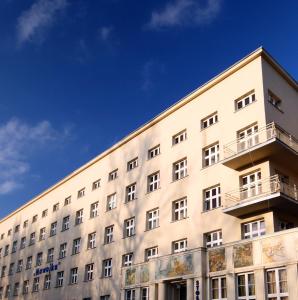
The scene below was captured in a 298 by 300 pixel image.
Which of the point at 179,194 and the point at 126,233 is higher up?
the point at 179,194

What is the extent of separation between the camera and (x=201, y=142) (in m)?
27.2

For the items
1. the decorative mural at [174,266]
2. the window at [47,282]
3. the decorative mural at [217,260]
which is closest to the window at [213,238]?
the decorative mural at [174,266]

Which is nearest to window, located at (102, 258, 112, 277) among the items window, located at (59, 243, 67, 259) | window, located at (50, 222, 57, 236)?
window, located at (59, 243, 67, 259)

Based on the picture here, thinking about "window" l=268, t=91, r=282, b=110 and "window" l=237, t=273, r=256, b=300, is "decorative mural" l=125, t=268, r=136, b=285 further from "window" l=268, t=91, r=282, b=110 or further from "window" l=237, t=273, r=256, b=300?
"window" l=268, t=91, r=282, b=110

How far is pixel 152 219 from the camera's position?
Result: 29.7m

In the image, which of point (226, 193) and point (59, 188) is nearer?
point (226, 193)

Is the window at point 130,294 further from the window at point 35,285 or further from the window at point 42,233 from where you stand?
the window at point 42,233

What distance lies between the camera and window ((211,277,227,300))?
20227mm

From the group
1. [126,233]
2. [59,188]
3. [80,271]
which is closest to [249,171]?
[126,233]

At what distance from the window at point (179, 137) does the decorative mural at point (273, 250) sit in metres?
12.0

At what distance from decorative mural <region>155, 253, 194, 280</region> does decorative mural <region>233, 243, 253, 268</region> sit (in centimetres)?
293

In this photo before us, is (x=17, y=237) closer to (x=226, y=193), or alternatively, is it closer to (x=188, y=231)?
(x=188, y=231)

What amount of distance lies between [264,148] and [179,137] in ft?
30.4

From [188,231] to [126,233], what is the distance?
24.7ft
